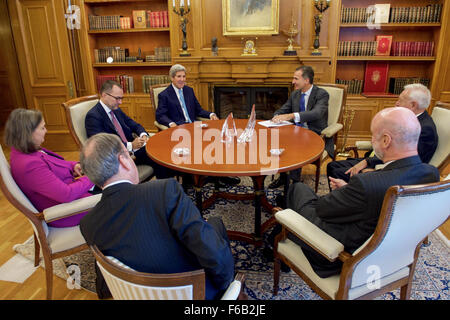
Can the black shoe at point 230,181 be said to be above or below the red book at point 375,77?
below

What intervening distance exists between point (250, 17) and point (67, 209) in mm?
3601

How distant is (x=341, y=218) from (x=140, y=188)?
89 cm

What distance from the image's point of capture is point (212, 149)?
2256mm

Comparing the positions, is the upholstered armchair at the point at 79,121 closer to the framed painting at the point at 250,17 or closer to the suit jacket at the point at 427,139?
the suit jacket at the point at 427,139

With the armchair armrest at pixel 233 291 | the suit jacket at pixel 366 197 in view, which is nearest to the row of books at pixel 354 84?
the suit jacket at pixel 366 197

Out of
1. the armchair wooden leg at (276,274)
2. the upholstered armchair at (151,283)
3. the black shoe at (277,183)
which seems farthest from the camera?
the black shoe at (277,183)

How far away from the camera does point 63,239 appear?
1.79m

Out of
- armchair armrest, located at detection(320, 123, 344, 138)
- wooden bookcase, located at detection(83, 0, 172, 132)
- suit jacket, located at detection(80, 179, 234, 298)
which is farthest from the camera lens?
wooden bookcase, located at detection(83, 0, 172, 132)

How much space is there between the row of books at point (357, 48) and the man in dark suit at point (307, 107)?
1480 mm

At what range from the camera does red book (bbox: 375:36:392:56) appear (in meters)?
4.26

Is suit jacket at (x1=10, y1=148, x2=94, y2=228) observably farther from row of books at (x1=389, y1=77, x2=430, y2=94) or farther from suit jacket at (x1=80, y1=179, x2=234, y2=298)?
row of books at (x1=389, y1=77, x2=430, y2=94)

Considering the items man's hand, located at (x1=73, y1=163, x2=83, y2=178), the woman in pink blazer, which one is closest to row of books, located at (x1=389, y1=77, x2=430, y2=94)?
man's hand, located at (x1=73, y1=163, x2=83, y2=178)

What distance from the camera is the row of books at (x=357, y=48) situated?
4.29 m

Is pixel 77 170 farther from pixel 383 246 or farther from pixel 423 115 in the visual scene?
pixel 423 115
